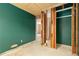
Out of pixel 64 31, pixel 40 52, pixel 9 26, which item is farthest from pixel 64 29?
pixel 9 26

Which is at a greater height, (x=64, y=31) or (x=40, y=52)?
(x=64, y=31)

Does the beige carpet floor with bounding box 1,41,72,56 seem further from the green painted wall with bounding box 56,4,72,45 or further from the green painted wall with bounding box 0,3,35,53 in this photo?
the green painted wall with bounding box 56,4,72,45

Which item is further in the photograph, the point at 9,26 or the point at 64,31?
the point at 64,31

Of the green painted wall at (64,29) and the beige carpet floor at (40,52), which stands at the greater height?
the green painted wall at (64,29)

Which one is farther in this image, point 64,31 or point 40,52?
point 64,31

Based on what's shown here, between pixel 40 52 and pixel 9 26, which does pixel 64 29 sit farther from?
Result: pixel 9 26


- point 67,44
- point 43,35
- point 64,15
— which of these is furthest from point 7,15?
point 67,44

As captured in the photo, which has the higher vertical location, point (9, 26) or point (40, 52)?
point (9, 26)

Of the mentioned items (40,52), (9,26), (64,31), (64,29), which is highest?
(9,26)

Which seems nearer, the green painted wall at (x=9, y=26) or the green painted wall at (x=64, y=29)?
the green painted wall at (x=9, y=26)

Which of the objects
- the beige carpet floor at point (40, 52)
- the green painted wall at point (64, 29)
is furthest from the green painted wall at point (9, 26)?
the green painted wall at point (64, 29)

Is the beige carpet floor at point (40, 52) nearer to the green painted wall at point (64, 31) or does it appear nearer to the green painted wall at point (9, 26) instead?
the green painted wall at point (9, 26)

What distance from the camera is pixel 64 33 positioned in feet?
17.3

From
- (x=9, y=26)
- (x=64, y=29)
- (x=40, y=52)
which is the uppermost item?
(x=9, y=26)
